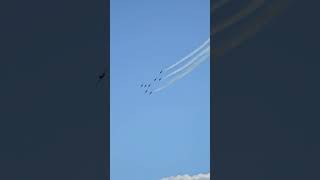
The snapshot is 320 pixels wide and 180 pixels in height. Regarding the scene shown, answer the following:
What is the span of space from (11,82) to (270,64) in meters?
0.95

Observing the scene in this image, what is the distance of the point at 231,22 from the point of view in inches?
65.3

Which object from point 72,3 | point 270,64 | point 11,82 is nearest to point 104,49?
point 72,3

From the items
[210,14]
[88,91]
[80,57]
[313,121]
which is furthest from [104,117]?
[313,121]

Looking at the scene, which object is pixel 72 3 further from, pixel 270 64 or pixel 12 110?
pixel 270 64

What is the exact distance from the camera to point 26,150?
1605 millimetres

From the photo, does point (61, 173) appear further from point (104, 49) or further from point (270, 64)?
point (270, 64)

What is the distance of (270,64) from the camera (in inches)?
65.0

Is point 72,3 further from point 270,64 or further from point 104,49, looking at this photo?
point 270,64

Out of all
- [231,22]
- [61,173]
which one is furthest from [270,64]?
[61,173]

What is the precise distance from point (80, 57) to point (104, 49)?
93 millimetres

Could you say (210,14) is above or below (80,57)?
above

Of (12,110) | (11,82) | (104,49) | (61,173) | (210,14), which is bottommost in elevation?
(61,173)

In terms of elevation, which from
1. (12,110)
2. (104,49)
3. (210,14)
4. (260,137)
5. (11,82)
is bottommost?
(260,137)

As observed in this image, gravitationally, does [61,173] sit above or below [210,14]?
below
